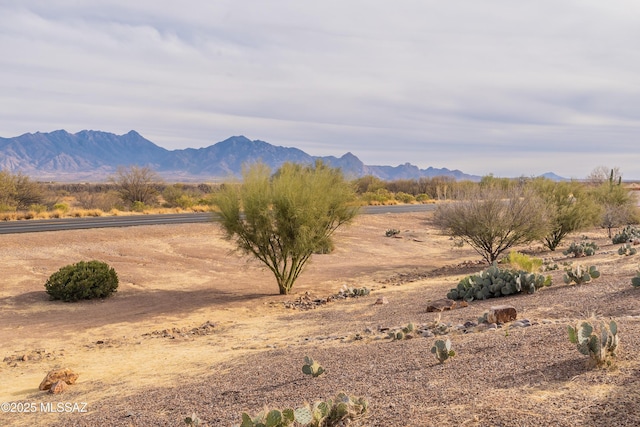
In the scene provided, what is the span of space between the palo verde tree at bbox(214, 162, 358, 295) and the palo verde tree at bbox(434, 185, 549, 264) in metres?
6.20

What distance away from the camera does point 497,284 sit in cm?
1347

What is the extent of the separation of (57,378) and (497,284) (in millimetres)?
9759

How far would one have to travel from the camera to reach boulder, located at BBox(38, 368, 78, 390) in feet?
30.4

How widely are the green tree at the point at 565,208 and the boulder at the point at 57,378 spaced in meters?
22.3

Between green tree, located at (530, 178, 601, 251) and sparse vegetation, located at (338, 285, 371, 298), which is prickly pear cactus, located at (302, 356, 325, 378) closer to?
sparse vegetation, located at (338, 285, 371, 298)

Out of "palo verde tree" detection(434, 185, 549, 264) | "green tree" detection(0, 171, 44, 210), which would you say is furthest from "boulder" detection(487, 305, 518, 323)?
"green tree" detection(0, 171, 44, 210)

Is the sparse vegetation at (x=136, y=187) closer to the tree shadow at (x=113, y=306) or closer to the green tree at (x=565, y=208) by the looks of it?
the tree shadow at (x=113, y=306)

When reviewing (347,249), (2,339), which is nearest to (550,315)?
(2,339)

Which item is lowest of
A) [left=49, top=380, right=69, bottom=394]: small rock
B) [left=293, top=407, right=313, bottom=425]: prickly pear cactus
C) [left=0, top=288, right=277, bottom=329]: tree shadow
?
[left=0, top=288, right=277, bottom=329]: tree shadow

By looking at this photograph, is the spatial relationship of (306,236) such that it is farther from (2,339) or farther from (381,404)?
(381,404)

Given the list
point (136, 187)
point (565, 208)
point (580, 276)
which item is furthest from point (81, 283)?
point (136, 187)

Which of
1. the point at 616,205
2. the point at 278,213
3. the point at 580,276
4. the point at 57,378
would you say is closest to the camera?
the point at 57,378

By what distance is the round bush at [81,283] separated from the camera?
17938 millimetres

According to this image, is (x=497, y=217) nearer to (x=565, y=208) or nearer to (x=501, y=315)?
(x=565, y=208)
